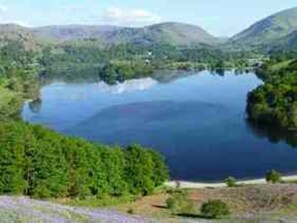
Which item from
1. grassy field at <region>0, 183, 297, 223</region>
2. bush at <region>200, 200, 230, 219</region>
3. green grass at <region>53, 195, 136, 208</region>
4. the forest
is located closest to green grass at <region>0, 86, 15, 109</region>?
the forest

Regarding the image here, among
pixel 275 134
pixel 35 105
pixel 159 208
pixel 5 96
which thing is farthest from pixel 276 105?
pixel 159 208

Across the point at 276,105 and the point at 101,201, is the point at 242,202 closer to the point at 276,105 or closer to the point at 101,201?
the point at 101,201

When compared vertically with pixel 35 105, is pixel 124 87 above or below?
above

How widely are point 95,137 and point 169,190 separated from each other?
47149 millimetres

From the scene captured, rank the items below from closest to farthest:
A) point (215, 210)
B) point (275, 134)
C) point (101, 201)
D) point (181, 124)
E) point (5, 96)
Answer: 1. point (215, 210)
2. point (101, 201)
3. point (275, 134)
4. point (181, 124)
5. point (5, 96)

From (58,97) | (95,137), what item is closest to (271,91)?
(95,137)

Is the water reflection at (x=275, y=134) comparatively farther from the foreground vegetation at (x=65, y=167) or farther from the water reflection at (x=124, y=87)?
the water reflection at (x=124, y=87)

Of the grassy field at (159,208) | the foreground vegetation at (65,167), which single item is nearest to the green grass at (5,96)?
the foreground vegetation at (65,167)

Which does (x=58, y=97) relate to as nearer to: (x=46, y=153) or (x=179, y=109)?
(x=179, y=109)

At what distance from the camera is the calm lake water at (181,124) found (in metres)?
80.3

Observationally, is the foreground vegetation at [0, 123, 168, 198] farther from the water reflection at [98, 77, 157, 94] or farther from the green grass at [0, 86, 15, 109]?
the water reflection at [98, 77, 157, 94]

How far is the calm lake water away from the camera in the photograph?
263ft

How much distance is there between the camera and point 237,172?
7512 cm

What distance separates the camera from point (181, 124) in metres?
112
